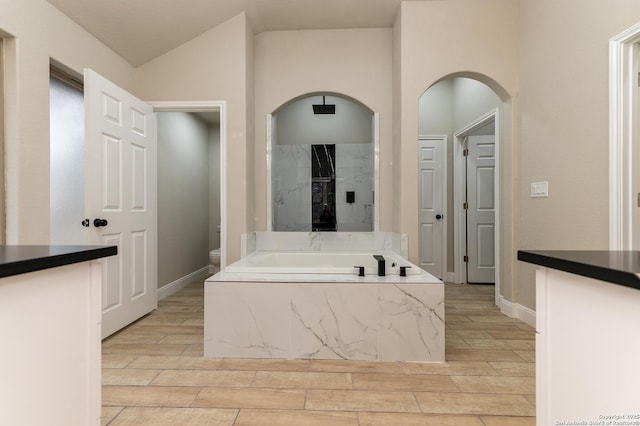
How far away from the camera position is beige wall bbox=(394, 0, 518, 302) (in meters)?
2.89

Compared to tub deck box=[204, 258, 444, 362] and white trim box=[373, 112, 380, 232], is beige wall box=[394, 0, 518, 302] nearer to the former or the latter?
white trim box=[373, 112, 380, 232]

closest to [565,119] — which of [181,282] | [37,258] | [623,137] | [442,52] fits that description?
[623,137]

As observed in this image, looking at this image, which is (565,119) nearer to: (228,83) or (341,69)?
(341,69)

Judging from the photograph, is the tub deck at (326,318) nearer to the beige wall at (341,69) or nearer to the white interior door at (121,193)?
the white interior door at (121,193)

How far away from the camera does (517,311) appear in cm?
286

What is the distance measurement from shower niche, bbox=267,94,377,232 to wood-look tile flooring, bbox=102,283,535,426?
1446 millimetres

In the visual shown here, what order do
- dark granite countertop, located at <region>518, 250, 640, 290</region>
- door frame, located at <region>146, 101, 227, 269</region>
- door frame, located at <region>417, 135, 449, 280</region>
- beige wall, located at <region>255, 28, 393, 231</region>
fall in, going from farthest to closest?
door frame, located at <region>417, 135, 449, 280</region> → beige wall, located at <region>255, 28, 393, 231</region> → door frame, located at <region>146, 101, 227, 269</region> → dark granite countertop, located at <region>518, 250, 640, 290</region>

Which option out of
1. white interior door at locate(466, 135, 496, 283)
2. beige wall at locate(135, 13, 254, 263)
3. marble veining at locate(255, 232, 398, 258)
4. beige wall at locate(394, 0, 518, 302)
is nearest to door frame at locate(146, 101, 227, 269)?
beige wall at locate(135, 13, 254, 263)

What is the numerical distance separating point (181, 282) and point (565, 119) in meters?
4.03

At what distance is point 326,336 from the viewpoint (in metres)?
2.07

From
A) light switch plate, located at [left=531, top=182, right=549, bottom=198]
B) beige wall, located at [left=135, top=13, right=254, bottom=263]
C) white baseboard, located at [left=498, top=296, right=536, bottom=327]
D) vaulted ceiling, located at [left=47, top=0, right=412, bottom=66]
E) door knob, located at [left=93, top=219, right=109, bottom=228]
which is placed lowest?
white baseboard, located at [left=498, top=296, right=536, bottom=327]

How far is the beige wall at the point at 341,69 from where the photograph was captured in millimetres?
3270

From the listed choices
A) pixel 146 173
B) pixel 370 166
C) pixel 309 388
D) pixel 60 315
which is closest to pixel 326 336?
pixel 309 388

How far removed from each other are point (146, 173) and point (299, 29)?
6.52 ft
